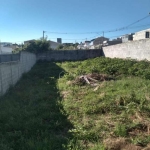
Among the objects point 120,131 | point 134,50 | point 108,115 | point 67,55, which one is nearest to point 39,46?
point 67,55

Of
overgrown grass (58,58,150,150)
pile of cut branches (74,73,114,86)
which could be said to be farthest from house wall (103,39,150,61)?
overgrown grass (58,58,150,150)

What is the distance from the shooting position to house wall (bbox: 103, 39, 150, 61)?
1199cm

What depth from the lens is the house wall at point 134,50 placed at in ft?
39.3

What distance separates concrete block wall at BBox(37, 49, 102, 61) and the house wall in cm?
458

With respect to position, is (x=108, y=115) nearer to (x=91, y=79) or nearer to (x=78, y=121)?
(x=78, y=121)

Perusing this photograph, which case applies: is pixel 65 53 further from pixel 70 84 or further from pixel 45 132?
pixel 45 132

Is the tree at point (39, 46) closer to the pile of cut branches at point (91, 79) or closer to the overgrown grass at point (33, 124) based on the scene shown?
the pile of cut branches at point (91, 79)

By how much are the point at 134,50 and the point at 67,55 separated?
35.0 ft

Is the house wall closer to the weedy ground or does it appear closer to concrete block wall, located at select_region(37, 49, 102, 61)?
concrete block wall, located at select_region(37, 49, 102, 61)

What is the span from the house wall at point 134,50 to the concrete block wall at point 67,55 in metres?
4.58

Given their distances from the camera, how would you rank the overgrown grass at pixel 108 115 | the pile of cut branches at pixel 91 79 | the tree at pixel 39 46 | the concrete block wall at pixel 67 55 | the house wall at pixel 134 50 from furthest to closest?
the tree at pixel 39 46 → the concrete block wall at pixel 67 55 → the house wall at pixel 134 50 → the pile of cut branches at pixel 91 79 → the overgrown grass at pixel 108 115

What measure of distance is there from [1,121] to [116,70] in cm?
709

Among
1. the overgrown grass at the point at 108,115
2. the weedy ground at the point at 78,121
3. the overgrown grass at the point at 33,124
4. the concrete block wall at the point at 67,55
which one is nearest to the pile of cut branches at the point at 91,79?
the overgrown grass at the point at 108,115

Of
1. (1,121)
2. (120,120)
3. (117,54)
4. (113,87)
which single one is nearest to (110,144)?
(120,120)
